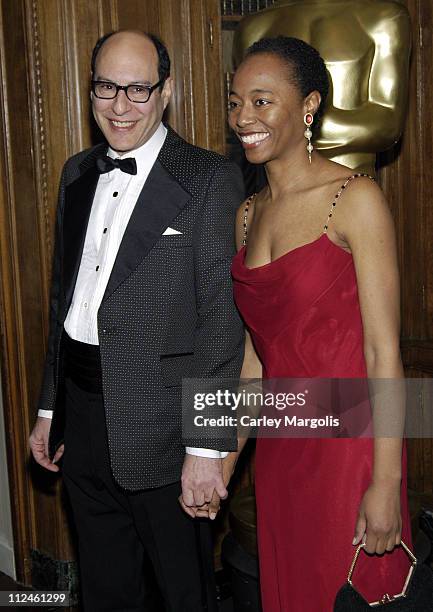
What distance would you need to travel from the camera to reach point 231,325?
2.02 metres

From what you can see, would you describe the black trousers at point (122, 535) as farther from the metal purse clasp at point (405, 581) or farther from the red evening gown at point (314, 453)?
the metal purse clasp at point (405, 581)

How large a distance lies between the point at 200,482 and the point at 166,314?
1.31 ft

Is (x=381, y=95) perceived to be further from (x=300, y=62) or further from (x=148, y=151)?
(x=148, y=151)

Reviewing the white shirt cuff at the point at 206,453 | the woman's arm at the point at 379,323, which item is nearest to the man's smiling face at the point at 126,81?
the woman's arm at the point at 379,323

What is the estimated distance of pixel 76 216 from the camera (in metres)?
2.23

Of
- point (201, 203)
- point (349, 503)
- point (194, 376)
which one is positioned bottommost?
point (349, 503)

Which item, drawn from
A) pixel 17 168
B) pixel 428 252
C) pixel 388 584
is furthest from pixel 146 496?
pixel 428 252

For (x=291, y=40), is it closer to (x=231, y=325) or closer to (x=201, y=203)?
(x=201, y=203)

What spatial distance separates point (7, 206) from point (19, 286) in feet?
0.93

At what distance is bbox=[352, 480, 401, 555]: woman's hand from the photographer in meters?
1.72

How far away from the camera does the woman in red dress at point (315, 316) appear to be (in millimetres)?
1720

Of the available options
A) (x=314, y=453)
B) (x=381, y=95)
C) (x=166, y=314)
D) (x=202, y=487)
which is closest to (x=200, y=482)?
(x=202, y=487)

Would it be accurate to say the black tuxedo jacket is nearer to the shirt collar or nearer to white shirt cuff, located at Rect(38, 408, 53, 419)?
the shirt collar

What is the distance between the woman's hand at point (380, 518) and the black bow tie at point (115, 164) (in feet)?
3.10
